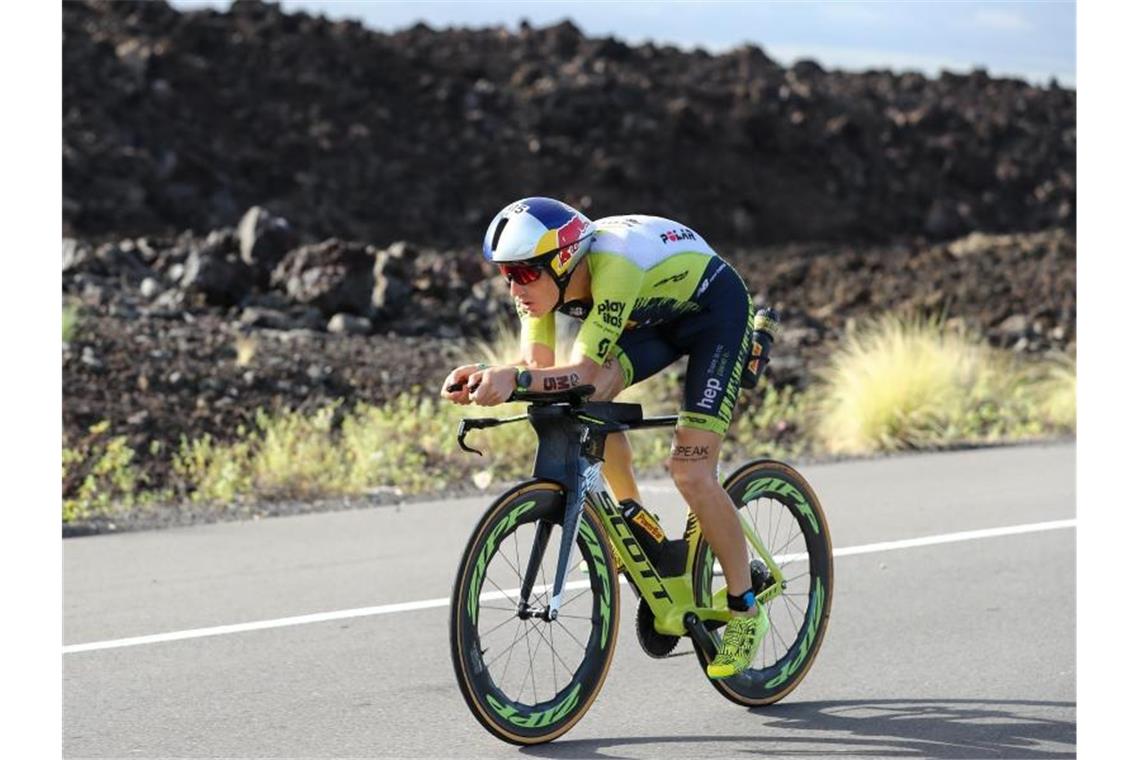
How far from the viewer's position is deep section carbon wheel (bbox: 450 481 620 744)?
247 inches

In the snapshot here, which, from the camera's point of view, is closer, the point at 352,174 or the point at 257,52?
the point at 352,174

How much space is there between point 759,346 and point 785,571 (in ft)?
3.26

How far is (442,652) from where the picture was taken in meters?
8.30

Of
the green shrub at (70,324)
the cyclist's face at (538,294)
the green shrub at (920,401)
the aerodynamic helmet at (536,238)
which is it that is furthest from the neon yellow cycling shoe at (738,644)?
the green shrub at (70,324)

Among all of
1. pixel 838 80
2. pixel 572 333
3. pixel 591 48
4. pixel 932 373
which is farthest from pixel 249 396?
pixel 838 80

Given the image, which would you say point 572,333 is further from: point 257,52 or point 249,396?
point 257,52

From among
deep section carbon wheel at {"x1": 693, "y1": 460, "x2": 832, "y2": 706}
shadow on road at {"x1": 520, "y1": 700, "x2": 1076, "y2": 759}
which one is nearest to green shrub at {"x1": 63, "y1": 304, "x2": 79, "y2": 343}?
deep section carbon wheel at {"x1": 693, "y1": 460, "x2": 832, "y2": 706}

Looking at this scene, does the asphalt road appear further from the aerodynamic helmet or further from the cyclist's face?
the aerodynamic helmet

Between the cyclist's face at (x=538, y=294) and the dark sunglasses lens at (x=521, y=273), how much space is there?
0.04 ft

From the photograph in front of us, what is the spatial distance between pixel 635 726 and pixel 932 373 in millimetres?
9453

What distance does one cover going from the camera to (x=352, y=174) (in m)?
39.3

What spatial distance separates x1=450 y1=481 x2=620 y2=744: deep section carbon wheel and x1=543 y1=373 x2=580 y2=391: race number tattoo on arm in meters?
0.35

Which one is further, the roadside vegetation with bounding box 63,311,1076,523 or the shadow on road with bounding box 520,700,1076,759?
the roadside vegetation with bounding box 63,311,1076,523

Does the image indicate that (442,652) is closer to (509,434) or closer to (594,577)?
(594,577)
